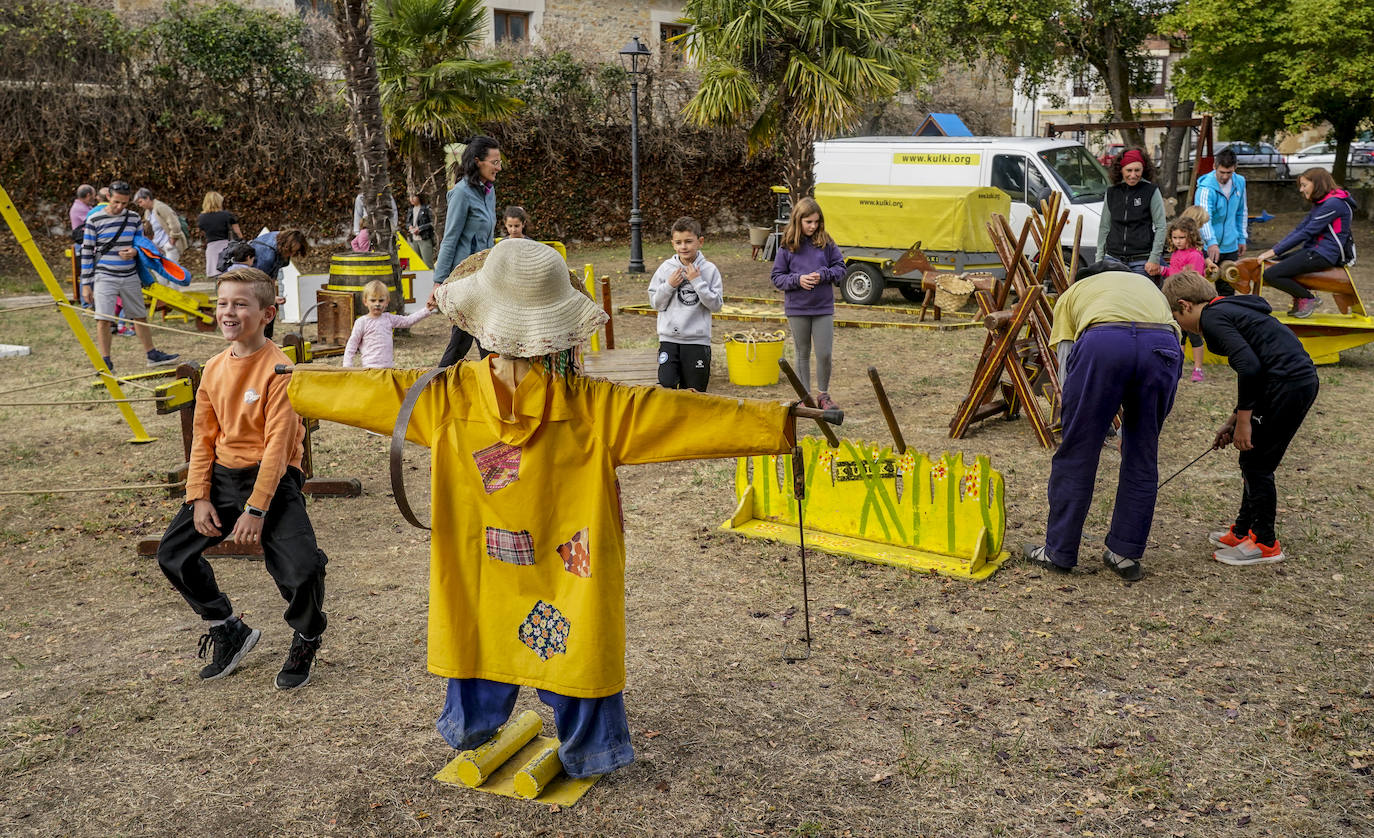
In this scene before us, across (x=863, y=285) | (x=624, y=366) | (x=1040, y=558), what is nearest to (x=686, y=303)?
(x=624, y=366)

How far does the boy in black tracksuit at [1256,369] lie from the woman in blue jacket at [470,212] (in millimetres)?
4800

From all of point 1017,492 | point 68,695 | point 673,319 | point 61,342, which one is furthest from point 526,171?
point 68,695

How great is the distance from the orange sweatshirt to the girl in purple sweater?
173 inches

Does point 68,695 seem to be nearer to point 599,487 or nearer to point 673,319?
point 599,487

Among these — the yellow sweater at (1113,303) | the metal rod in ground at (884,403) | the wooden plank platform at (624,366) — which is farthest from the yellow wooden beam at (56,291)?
the yellow sweater at (1113,303)

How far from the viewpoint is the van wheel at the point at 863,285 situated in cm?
1409

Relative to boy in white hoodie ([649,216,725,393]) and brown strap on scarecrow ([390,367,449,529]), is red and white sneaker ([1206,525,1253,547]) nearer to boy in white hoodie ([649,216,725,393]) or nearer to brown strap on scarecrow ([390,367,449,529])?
boy in white hoodie ([649,216,725,393])

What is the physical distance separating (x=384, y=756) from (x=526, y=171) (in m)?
21.0

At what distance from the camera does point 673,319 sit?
25.2ft

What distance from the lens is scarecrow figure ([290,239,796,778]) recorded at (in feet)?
10.0

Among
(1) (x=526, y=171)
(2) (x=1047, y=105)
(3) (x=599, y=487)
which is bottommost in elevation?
(3) (x=599, y=487)

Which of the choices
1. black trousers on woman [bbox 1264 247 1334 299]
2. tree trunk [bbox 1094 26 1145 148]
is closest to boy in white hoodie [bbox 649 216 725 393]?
black trousers on woman [bbox 1264 247 1334 299]

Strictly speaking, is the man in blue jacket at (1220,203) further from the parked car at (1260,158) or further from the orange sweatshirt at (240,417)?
the parked car at (1260,158)

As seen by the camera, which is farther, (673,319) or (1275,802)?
(673,319)
